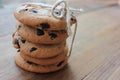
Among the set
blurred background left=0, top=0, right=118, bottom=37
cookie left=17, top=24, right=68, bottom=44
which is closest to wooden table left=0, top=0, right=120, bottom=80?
blurred background left=0, top=0, right=118, bottom=37

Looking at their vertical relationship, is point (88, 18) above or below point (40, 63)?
below

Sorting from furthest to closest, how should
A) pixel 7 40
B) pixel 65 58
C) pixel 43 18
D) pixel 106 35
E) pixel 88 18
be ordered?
pixel 88 18 < pixel 106 35 < pixel 7 40 < pixel 65 58 < pixel 43 18

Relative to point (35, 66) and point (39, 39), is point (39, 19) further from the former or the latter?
point (35, 66)

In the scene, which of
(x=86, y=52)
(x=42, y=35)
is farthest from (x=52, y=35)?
(x=86, y=52)

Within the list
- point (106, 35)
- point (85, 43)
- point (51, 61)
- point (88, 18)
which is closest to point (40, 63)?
point (51, 61)

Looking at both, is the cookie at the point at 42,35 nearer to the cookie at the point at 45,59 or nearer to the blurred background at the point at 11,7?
the cookie at the point at 45,59

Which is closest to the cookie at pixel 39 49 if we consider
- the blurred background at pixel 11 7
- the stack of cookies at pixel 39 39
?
the stack of cookies at pixel 39 39

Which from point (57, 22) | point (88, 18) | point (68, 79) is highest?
point (57, 22)

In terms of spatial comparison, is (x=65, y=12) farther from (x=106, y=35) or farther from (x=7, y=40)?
(x=106, y=35)
